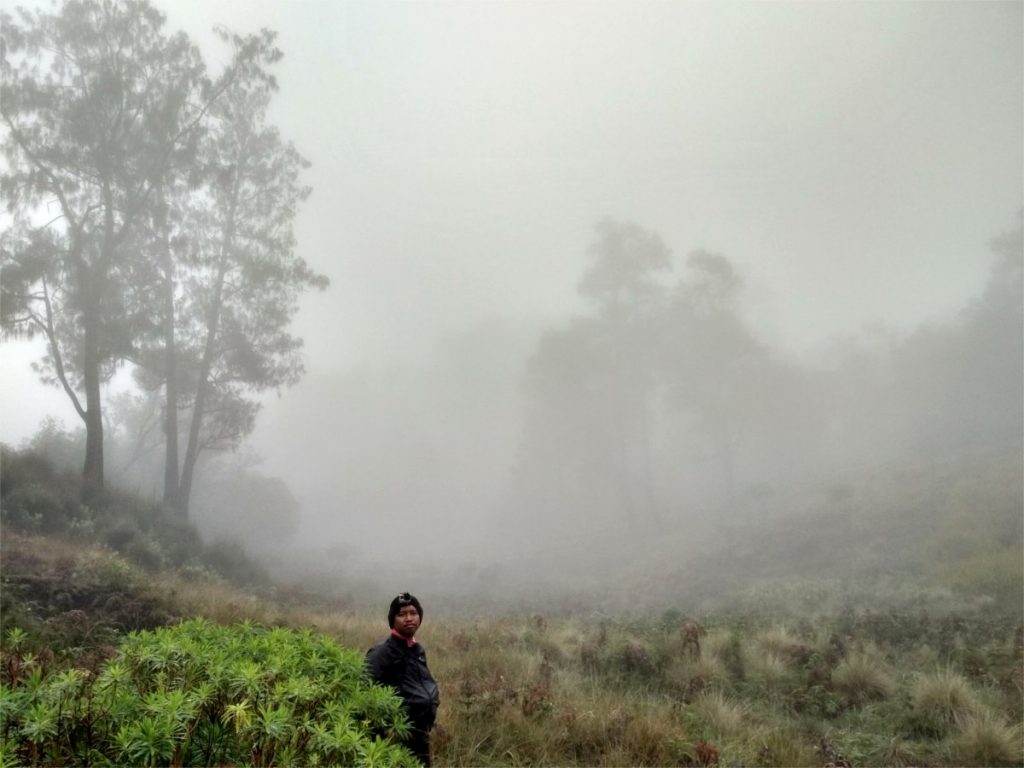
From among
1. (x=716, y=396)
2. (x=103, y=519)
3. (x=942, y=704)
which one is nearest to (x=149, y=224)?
(x=103, y=519)

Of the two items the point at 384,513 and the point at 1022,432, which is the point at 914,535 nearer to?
the point at 1022,432

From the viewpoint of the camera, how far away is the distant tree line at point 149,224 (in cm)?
1352

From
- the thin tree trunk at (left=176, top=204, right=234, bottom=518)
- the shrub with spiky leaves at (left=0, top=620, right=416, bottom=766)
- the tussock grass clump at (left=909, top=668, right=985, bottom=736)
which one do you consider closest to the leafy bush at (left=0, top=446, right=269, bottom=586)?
the thin tree trunk at (left=176, top=204, right=234, bottom=518)

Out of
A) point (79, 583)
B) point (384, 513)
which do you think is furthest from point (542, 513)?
point (79, 583)

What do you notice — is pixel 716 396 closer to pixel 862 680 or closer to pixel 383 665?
pixel 862 680

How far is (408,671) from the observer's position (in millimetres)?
3434

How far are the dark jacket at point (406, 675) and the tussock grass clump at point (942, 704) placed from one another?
568cm

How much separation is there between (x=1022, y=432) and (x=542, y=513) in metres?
25.0

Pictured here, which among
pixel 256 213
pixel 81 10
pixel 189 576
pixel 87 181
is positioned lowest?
pixel 189 576

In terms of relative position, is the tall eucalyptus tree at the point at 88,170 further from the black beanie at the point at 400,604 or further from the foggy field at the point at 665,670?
the black beanie at the point at 400,604

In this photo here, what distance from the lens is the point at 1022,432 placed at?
2509 cm

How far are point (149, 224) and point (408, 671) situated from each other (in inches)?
654

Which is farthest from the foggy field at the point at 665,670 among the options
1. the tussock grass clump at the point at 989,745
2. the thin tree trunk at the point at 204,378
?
the thin tree trunk at the point at 204,378

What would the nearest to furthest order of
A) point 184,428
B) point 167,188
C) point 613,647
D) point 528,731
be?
point 528,731 < point 613,647 < point 167,188 < point 184,428
